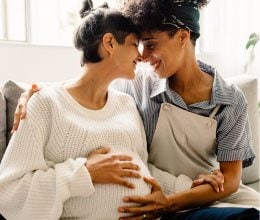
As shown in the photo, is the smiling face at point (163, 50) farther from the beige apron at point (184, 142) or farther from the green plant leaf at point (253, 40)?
the green plant leaf at point (253, 40)

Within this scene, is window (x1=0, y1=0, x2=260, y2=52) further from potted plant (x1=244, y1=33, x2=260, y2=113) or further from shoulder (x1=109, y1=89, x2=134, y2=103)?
shoulder (x1=109, y1=89, x2=134, y2=103)

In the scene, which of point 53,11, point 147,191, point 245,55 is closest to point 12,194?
point 147,191

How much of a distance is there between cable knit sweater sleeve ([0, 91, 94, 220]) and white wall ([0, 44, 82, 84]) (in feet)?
4.68

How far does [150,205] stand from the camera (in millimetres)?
1178

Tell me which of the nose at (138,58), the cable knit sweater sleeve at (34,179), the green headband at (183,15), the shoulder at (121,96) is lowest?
the cable knit sweater sleeve at (34,179)

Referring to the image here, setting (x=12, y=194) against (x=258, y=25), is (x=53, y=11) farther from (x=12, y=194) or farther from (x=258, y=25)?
(x=12, y=194)

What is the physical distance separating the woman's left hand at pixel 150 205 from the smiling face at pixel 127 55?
0.37 meters

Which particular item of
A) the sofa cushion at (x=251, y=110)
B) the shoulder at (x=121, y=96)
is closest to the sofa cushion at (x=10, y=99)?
the shoulder at (x=121, y=96)

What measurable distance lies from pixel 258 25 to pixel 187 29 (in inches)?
58.6

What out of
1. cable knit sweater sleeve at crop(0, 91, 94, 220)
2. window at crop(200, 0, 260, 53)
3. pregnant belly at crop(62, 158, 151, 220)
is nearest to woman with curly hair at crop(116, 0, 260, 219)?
pregnant belly at crop(62, 158, 151, 220)

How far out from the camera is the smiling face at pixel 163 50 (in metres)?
1.33

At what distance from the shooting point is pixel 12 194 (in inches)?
42.9

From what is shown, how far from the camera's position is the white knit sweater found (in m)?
1.07

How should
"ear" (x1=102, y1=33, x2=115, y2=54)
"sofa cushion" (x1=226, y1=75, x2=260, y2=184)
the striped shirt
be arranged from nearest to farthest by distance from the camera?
"ear" (x1=102, y1=33, x2=115, y2=54) < the striped shirt < "sofa cushion" (x1=226, y1=75, x2=260, y2=184)
